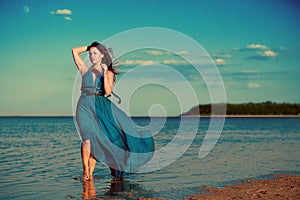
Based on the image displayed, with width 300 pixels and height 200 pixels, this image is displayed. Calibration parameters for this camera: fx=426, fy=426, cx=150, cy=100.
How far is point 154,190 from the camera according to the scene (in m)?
8.41

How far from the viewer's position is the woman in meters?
8.95

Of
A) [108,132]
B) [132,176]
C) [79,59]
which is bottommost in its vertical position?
[132,176]

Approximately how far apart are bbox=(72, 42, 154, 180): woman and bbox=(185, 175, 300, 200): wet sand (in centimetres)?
194

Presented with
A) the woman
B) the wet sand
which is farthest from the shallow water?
the woman

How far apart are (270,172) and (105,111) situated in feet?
15.3

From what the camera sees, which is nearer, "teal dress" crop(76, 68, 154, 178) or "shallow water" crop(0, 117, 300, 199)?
"shallow water" crop(0, 117, 300, 199)

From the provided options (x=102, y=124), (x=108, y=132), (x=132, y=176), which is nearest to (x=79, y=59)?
(x=102, y=124)

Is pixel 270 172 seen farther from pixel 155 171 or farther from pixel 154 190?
pixel 154 190

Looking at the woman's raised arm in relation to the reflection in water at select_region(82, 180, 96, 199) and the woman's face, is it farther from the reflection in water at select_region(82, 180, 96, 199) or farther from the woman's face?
the reflection in water at select_region(82, 180, 96, 199)

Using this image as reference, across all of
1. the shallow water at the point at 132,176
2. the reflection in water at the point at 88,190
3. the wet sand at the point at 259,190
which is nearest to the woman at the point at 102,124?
the reflection in water at the point at 88,190

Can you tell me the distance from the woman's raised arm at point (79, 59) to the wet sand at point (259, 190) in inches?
135

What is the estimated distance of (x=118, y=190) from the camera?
27.5ft

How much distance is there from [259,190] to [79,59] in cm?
450

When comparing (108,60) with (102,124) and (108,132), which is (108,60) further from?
(108,132)
